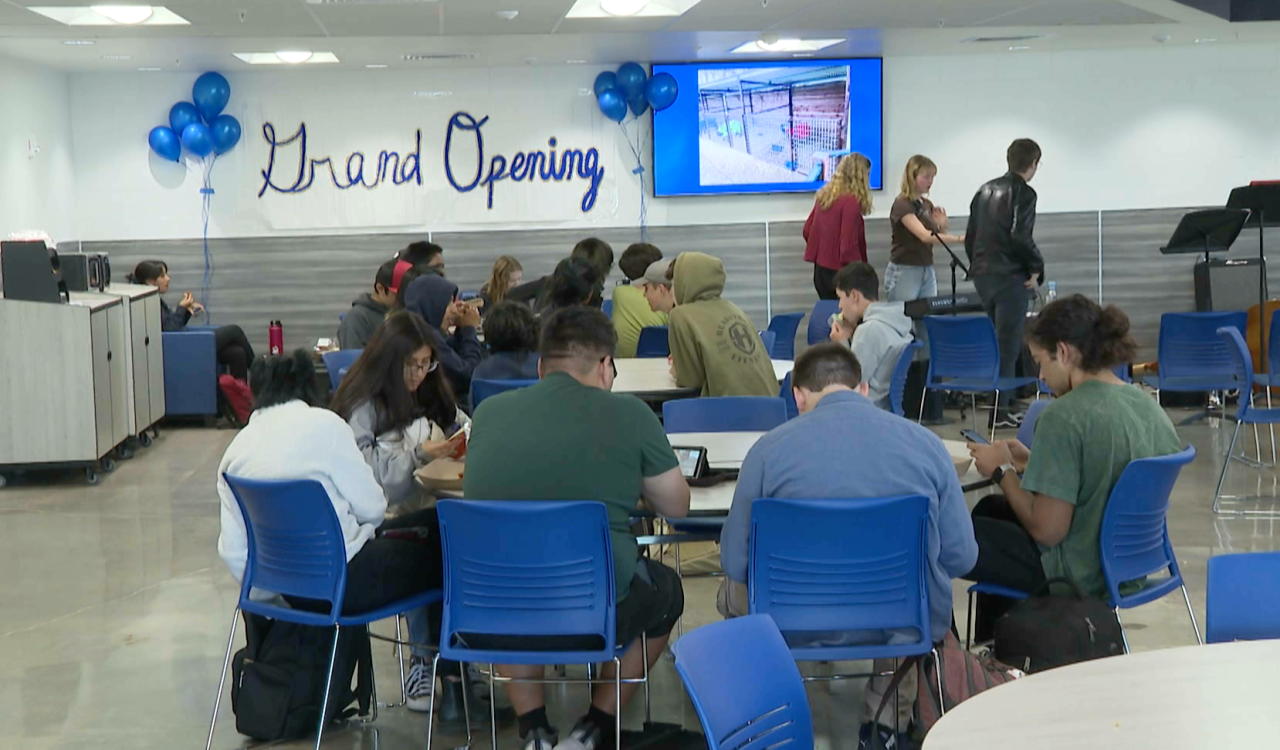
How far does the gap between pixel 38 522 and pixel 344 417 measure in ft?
11.3

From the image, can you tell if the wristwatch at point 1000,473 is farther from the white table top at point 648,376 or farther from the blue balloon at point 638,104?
the blue balloon at point 638,104

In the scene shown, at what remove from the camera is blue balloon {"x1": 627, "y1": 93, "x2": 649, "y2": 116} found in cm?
1120

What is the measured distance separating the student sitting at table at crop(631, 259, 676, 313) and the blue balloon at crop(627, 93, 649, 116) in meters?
4.06

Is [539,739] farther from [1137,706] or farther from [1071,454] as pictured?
[1137,706]

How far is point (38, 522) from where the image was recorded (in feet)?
22.7

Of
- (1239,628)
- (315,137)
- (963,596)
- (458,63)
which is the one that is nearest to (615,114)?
(458,63)

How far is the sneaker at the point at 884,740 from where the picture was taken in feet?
11.6

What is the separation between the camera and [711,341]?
5.57m

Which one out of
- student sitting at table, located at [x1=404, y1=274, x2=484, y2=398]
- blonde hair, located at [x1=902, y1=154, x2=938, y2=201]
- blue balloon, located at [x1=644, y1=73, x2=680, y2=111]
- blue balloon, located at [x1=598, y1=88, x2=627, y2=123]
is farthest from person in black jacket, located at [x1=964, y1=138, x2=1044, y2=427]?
student sitting at table, located at [x1=404, y1=274, x2=484, y2=398]

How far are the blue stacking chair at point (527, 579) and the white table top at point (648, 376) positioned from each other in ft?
6.70

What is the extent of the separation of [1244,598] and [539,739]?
188cm

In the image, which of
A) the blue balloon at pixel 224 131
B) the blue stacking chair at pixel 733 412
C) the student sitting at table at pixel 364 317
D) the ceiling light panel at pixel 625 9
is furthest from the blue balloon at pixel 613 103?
the blue stacking chair at pixel 733 412

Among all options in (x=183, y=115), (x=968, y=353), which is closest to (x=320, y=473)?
(x=968, y=353)

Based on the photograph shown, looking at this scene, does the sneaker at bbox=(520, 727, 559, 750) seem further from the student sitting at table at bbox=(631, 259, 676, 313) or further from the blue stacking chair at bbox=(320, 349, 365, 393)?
the student sitting at table at bbox=(631, 259, 676, 313)
